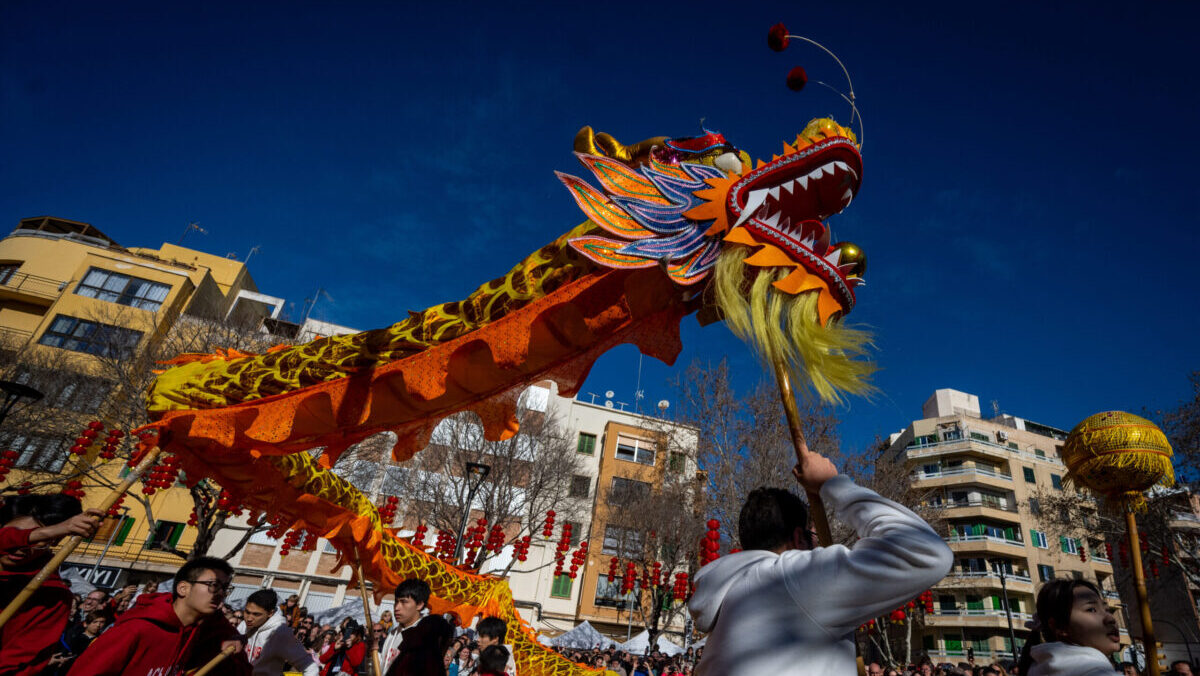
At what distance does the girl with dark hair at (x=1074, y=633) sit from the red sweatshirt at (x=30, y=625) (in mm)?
4744

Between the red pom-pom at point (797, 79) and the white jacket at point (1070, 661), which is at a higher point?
the red pom-pom at point (797, 79)

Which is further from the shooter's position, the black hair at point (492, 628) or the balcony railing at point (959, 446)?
the balcony railing at point (959, 446)

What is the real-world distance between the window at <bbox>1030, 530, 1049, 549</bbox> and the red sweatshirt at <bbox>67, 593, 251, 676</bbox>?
42.7 meters

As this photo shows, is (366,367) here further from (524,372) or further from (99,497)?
(99,497)

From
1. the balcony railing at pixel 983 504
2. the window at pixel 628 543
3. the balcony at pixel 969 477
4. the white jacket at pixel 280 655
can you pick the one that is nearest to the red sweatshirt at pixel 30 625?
the white jacket at pixel 280 655

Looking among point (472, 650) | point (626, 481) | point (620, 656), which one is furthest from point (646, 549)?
point (472, 650)

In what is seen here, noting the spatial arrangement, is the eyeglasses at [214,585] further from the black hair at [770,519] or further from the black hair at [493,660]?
the black hair at [770,519]

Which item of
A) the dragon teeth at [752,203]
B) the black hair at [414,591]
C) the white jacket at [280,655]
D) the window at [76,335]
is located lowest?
the white jacket at [280,655]

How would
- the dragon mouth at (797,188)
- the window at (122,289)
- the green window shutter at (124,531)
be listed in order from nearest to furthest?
the dragon mouth at (797,188), the green window shutter at (124,531), the window at (122,289)

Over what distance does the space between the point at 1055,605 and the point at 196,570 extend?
4.12m

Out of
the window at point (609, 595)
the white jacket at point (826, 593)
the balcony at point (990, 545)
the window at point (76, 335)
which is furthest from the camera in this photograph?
the balcony at point (990, 545)

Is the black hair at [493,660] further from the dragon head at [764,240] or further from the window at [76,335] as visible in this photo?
the window at [76,335]

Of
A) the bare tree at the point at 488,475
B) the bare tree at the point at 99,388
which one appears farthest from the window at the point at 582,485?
the bare tree at the point at 99,388

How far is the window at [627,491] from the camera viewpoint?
25891mm
